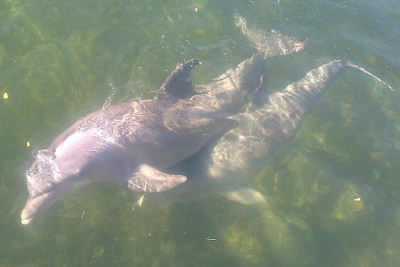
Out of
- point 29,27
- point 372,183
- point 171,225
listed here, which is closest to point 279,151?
point 372,183

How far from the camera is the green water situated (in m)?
6.73

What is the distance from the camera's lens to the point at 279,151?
8312 millimetres

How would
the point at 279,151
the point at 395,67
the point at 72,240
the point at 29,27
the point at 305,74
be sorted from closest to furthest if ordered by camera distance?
1. the point at 72,240
2. the point at 279,151
3. the point at 29,27
4. the point at 305,74
5. the point at 395,67

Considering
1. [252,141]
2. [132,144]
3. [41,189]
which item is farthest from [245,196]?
[41,189]

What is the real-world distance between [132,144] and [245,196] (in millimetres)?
2184

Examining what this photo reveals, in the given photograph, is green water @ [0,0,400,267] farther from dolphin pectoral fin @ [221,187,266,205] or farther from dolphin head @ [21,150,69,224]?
dolphin head @ [21,150,69,224]

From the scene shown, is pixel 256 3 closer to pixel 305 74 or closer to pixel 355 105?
pixel 305 74

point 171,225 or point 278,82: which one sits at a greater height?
point 278,82

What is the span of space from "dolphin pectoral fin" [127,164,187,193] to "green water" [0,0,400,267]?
740 millimetres

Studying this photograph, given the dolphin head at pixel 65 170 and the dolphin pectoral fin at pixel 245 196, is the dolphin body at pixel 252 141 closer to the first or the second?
the dolphin pectoral fin at pixel 245 196

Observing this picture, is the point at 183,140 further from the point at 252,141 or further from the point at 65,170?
the point at 65,170

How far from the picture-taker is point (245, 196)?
24.0 feet

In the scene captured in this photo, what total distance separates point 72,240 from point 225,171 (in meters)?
2.83

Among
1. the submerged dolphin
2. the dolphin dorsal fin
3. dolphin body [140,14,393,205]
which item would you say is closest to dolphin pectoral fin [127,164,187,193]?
the submerged dolphin
